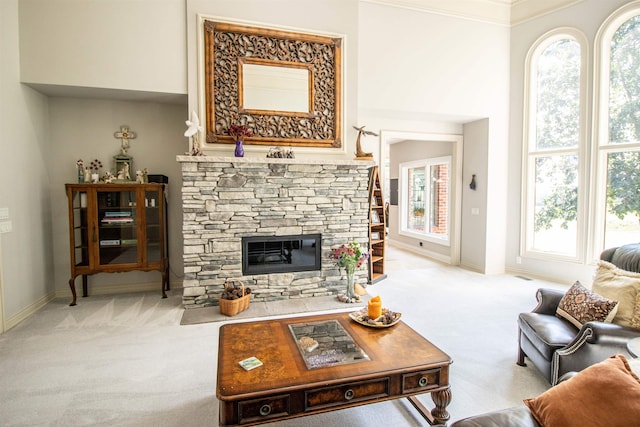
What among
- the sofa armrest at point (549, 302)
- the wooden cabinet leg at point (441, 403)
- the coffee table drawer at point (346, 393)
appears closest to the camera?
the coffee table drawer at point (346, 393)

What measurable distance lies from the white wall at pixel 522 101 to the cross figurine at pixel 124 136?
232 inches

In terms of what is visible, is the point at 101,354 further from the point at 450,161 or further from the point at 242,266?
the point at 450,161

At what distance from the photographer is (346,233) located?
15.8ft

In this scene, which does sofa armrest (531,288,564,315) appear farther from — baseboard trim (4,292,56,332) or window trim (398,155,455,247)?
baseboard trim (4,292,56,332)

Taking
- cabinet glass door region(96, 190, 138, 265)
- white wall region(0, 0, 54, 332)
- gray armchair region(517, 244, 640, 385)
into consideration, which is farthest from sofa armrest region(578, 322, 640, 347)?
white wall region(0, 0, 54, 332)

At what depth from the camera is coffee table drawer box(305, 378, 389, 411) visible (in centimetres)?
177

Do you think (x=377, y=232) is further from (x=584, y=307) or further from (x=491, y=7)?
(x=491, y=7)

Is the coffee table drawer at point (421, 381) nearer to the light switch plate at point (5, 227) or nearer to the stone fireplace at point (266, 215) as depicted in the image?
the stone fireplace at point (266, 215)

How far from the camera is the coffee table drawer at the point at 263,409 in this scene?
65.4 inches

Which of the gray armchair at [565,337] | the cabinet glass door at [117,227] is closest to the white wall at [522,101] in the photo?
the gray armchair at [565,337]

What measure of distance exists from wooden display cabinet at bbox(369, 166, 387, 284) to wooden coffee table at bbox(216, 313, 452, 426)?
3.09m

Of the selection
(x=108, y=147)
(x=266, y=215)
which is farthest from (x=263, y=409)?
(x=108, y=147)

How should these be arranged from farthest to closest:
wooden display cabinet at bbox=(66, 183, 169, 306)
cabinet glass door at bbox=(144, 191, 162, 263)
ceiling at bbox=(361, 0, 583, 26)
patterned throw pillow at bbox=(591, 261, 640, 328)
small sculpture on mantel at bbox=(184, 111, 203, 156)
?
ceiling at bbox=(361, 0, 583, 26) → cabinet glass door at bbox=(144, 191, 162, 263) → wooden display cabinet at bbox=(66, 183, 169, 306) → small sculpture on mantel at bbox=(184, 111, 203, 156) → patterned throw pillow at bbox=(591, 261, 640, 328)

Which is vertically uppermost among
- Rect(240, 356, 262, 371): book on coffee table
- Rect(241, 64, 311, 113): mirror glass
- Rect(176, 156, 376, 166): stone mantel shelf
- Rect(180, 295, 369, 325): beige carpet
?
Rect(241, 64, 311, 113): mirror glass
